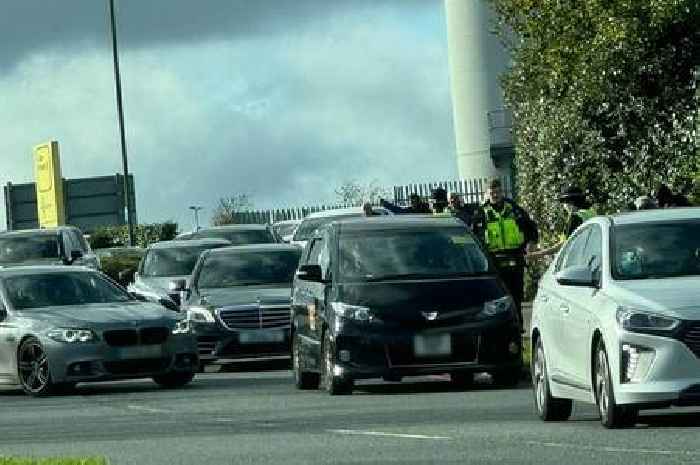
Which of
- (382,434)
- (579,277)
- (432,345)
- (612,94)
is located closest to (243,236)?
(612,94)

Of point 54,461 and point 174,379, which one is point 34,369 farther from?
point 54,461

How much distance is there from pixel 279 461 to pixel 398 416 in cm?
414

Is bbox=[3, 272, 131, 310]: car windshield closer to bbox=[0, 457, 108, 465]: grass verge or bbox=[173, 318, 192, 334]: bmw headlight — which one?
bbox=[173, 318, 192, 334]: bmw headlight

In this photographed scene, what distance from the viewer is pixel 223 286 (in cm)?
3155

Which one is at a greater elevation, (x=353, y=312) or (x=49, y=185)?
(x=49, y=185)

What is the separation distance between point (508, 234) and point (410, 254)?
11.7 ft

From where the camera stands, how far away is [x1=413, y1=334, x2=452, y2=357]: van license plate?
22.5 metres

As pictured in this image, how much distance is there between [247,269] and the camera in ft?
Answer: 105

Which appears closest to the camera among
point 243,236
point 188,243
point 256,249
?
point 256,249

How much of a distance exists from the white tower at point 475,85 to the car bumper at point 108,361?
116 feet

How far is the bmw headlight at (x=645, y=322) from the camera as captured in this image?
53.7 ft

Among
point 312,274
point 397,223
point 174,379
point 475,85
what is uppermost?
point 475,85

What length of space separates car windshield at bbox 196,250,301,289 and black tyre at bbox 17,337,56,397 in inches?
228

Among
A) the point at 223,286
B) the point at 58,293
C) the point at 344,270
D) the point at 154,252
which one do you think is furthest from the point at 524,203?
the point at 344,270
